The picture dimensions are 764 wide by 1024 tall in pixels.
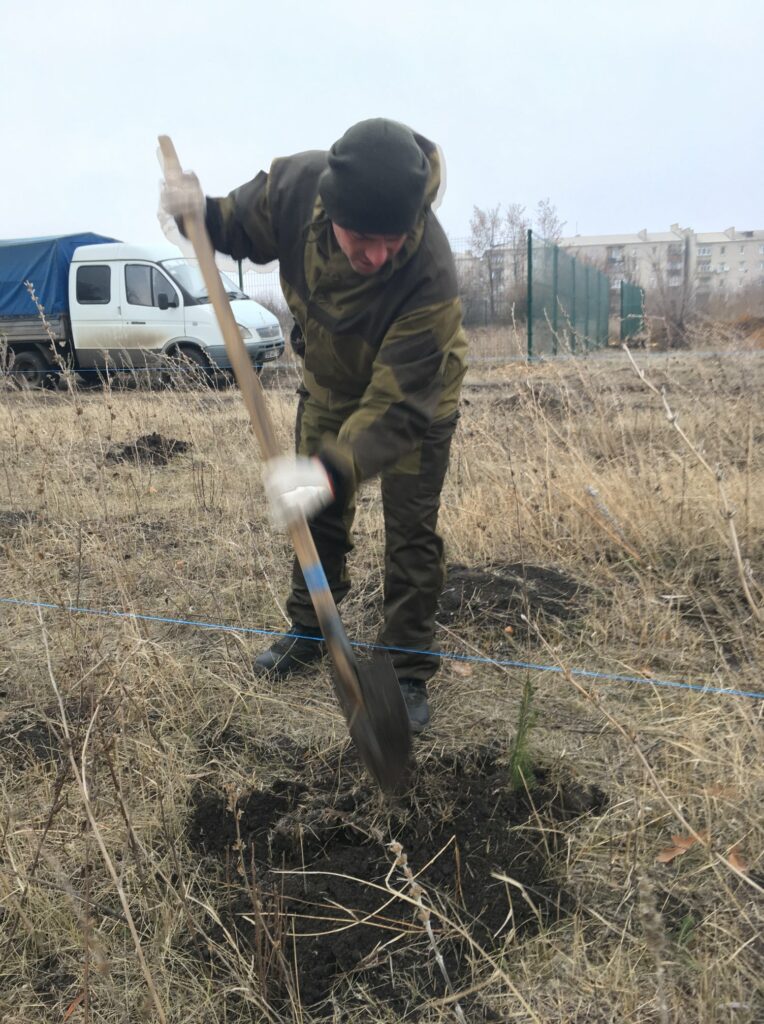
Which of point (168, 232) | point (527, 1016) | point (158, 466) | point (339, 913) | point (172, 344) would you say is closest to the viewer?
point (527, 1016)

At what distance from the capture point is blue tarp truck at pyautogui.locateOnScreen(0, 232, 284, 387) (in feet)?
36.8

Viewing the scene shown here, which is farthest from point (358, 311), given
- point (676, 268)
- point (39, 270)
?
point (676, 268)

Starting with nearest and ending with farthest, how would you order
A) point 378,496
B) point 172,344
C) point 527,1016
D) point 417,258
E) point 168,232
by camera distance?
point 527,1016 → point 417,258 → point 168,232 → point 378,496 → point 172,344

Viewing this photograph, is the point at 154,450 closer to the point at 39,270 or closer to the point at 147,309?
the point at 147,309

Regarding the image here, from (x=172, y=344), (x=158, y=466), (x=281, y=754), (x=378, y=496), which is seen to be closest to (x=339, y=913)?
(x=281, y=754)

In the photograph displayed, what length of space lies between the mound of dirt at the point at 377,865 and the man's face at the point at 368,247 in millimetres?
1309

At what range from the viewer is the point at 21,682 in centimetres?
270

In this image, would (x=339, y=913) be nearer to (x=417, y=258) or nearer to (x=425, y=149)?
(x=417, y=258)

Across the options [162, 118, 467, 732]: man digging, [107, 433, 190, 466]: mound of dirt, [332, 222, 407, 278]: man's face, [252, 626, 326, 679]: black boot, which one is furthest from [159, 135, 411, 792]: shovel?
[107, 433, 190, 466]: mound of dirt

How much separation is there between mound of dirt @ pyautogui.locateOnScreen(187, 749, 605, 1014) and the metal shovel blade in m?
0.14

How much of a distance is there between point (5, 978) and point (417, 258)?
6.22 ft

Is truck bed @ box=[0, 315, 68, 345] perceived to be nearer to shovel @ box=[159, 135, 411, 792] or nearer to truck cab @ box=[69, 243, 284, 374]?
truck cab @ box=[69, 243, 284, 374]

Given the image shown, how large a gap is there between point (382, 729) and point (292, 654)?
0.90m

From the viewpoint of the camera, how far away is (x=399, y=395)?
2098 millimetres
